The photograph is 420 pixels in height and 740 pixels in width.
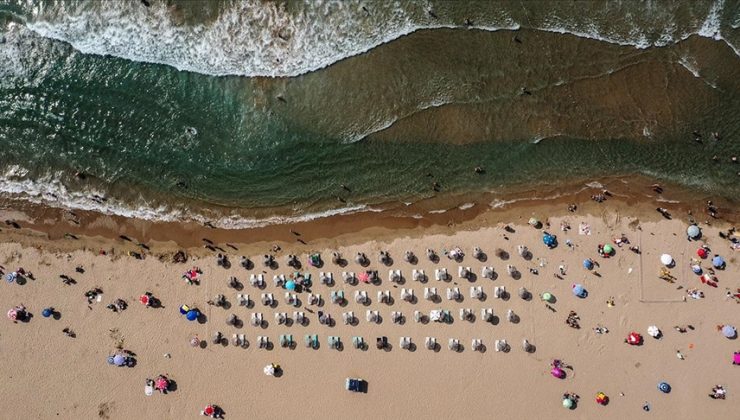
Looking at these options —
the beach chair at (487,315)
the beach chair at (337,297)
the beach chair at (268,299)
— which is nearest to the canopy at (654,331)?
the beach chair at (487,315)

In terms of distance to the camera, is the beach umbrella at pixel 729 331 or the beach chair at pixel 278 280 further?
the beach chair at pixel 278 280

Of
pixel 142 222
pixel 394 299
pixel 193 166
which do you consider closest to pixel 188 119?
pixel 193 166

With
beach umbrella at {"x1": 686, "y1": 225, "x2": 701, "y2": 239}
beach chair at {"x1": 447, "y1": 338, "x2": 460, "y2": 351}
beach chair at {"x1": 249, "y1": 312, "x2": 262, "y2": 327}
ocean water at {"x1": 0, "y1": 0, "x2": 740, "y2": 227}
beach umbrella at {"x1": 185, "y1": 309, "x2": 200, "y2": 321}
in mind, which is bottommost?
beach chair at {"x1": 447, "y1": 338, "x2": 460, "y2": 351}

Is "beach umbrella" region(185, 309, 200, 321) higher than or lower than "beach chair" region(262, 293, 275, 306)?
lower

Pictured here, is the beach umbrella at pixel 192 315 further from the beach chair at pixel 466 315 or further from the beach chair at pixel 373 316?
the beach chair at pixel 466 315

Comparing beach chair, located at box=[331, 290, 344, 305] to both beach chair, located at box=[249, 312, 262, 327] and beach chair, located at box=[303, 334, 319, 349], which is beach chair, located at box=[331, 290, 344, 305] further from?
beach chair, located at box=[249, 312, 262, 327]

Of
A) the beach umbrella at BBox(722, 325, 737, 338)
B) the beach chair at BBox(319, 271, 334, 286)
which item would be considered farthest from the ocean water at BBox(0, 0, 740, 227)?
the beach umbrella at BBox(722, 325, 737, 338)
